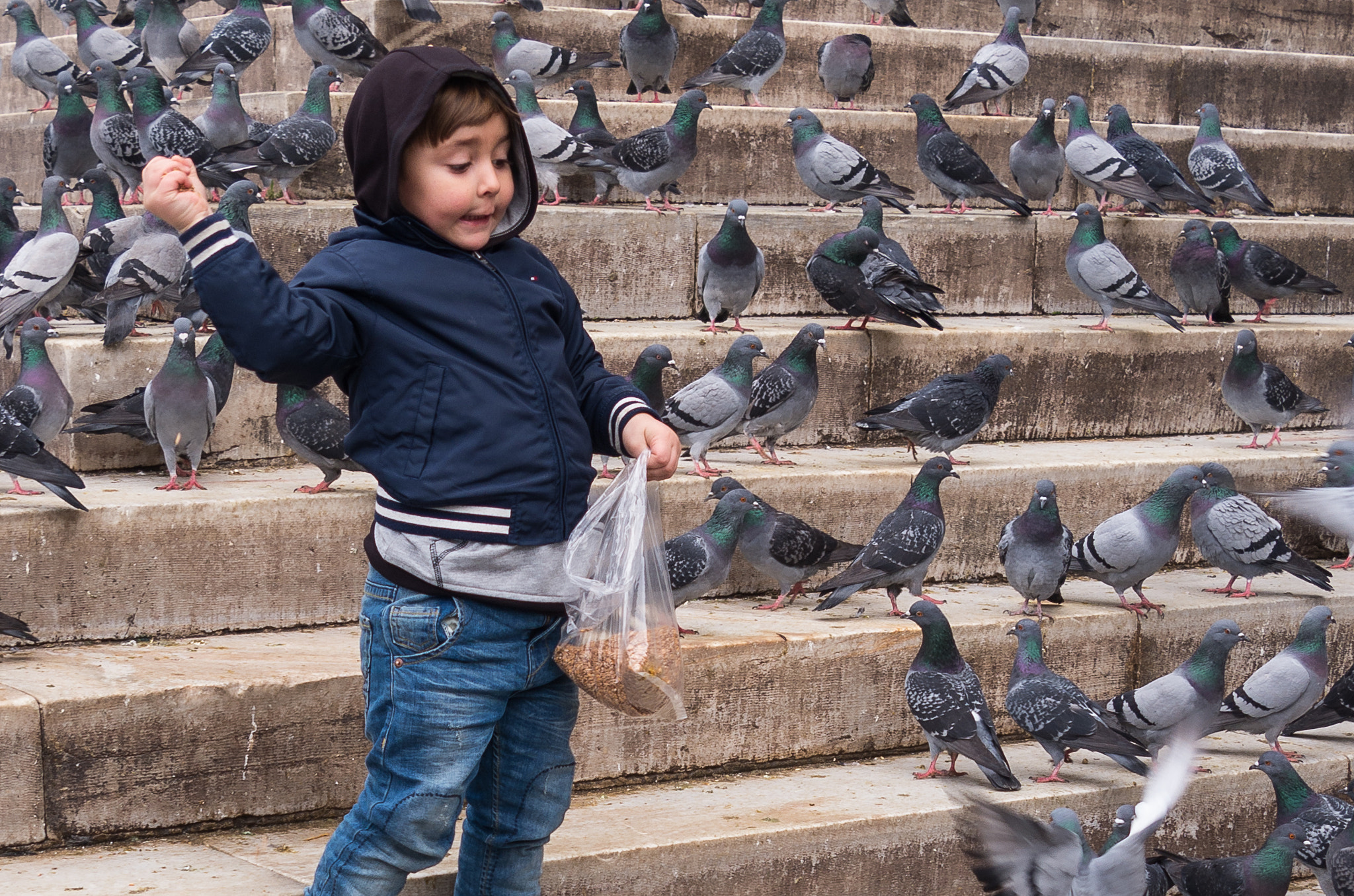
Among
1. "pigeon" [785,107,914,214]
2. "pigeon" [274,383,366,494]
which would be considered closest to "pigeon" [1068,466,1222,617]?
"pigeon" [785,107,914,214]

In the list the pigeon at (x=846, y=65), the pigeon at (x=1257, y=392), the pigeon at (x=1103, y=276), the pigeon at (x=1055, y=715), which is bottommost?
the pigeon at (x=1055, y=715)

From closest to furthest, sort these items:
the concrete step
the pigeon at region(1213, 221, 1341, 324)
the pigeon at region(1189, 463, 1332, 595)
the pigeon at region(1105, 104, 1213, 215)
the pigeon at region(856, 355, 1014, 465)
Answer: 1. the concrete step
2. the pigeon at region(1189, 463, 1332, 595)
3. the pigeon at region(856, 355, 1014, 465)
4. the pigeon at region(1213, 221, 1341, 324)
5. the pigeon at region(1105, 104, 1213, 215)

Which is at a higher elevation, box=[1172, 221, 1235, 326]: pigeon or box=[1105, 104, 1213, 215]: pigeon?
box=[1105, 104, 1213, 215]: pigeon

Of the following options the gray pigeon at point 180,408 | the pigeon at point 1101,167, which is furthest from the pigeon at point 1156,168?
the gray pigeon at point 180,408

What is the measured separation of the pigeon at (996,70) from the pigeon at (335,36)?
3.65 m

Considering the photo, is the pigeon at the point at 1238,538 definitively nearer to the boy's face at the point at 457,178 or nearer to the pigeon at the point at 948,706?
the pigeon at the point at 948,706

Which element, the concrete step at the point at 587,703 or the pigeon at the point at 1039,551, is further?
the pigeon at the point at 1039,551

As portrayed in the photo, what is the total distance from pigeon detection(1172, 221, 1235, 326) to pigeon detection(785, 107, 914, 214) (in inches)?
64.4

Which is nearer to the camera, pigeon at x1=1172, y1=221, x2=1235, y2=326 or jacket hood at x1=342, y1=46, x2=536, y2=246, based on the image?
jacket hood at x1=342, y1=46, x2=536, y2=246

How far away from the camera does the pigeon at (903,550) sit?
5.26 meters

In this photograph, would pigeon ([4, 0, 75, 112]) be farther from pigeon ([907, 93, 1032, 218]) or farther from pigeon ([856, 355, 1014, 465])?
pigeon ([856, 355, 1014, 465])

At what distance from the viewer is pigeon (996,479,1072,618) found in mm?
5375

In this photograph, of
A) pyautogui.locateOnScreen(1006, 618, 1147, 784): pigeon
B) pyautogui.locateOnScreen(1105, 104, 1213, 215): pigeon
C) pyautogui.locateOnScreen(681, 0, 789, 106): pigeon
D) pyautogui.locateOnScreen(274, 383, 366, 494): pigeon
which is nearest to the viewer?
pyautogui.locateOnScreen(1006, 618, 1147, 784): pigeon

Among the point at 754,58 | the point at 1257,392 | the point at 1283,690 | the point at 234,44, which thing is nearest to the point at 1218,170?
the point at 1257,392
